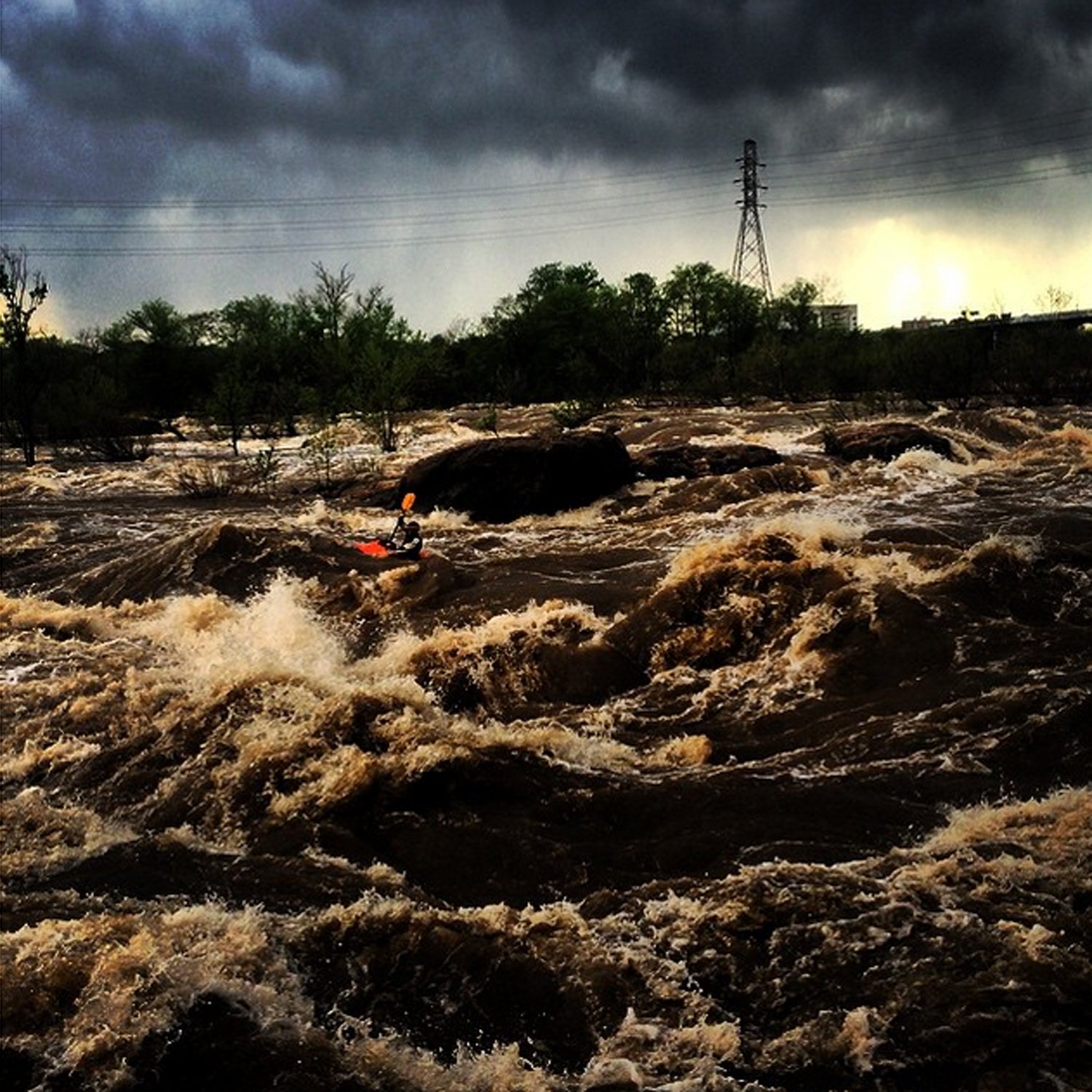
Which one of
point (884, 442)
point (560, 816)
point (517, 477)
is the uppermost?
point (884, 442)

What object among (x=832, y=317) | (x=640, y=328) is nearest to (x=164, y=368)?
(x=640, y=328)

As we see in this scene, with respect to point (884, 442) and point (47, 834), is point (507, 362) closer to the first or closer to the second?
point (884, 442)

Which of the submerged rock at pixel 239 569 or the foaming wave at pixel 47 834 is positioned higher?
the submerged rock at pixel 239 569

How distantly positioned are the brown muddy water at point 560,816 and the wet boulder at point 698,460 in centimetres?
523

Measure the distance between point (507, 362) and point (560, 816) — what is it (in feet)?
177

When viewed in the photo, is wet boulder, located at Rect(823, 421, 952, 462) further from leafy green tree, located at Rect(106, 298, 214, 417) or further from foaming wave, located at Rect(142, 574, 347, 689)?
leafy green tree, located at Rect(106, 298, 214, 417)

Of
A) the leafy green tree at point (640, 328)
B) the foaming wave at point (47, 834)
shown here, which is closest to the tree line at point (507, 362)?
the leafy green tree at point (640, 328)

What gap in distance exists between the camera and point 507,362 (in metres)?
57.8

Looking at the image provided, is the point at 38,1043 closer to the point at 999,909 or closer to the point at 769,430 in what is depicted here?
the point at 999,909

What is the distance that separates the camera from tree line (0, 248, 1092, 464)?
88.6 feet

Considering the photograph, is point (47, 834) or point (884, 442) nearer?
point (47, 834)

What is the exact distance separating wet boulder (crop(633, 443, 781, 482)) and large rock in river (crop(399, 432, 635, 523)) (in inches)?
37.4

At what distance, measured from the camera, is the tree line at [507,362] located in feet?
88.6

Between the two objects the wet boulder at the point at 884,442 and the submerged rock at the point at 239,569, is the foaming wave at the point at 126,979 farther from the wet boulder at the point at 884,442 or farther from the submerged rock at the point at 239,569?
the wet boulder at the point at 884,442
